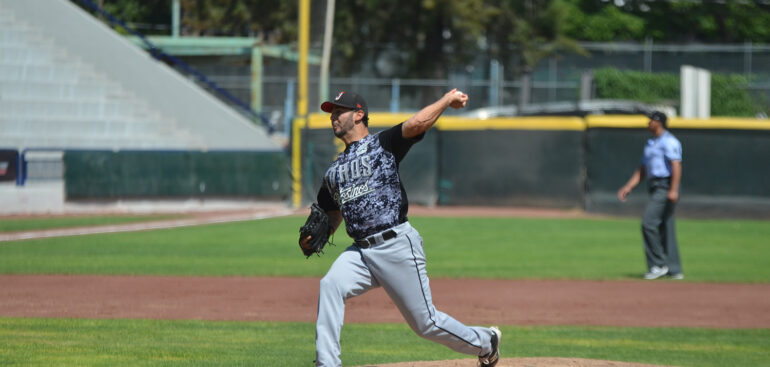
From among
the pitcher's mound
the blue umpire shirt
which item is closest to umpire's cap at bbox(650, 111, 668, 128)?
the blue umpire shirt

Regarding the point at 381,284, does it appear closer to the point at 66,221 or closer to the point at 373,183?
the point at 373,183

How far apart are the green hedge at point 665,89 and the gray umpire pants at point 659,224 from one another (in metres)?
24.7

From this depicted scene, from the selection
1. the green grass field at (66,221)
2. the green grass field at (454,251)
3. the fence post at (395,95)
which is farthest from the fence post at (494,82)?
the green grass field at (66,221)

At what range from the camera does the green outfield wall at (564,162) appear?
20891 mm

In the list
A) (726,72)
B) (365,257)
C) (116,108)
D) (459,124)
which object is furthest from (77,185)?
(726,72)

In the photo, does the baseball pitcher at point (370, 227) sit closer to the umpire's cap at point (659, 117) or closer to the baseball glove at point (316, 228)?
the baseball glove at point (316, 228)

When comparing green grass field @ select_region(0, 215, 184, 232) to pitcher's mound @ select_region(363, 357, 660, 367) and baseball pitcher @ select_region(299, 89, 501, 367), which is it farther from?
baseball pitcher @ select_region(299, 89, 501, 367)

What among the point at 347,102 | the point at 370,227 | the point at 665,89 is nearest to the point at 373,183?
the point at 370,227

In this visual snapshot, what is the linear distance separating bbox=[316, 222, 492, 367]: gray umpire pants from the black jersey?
115 millimetres

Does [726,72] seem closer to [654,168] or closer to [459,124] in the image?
[459,124]

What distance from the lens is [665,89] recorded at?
36.9m

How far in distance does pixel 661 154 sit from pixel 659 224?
0.83 metres

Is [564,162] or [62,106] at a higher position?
[62,106]

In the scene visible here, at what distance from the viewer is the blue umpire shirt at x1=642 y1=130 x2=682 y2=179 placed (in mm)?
11234
